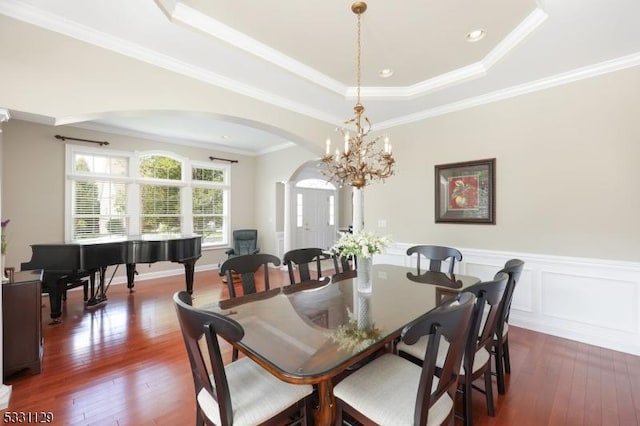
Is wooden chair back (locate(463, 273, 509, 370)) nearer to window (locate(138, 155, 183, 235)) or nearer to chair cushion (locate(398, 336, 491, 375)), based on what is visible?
chair cushion (locate(398, 336, 491, 375))

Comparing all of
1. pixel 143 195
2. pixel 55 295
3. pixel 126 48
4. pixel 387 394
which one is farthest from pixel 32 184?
pixel 387 394

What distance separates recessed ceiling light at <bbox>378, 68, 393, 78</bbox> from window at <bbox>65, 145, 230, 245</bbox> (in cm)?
469

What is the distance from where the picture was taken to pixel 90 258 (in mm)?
3439

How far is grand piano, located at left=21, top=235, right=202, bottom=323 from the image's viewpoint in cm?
331

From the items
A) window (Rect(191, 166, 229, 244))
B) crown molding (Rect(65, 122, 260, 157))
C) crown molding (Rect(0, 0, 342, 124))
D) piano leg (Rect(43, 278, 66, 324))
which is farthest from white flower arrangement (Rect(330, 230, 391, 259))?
window (Rect(191, 166, 229, 244))

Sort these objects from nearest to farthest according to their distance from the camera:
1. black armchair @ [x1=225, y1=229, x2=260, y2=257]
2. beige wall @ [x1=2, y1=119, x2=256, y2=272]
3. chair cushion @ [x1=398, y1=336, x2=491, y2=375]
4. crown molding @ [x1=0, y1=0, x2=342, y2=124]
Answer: chair cushion @ [x1=398, y1=336, x2=491, y2=375], crown molding @ [x1=0, y1=0, x2=342, y2=124], beige wall @ [x1=2, y1=119, x2=256, y2=272], black armchair @ [x1=225, y1=229, x2=260, y2=257]

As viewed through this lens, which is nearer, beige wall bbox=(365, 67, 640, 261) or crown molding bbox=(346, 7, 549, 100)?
crown molding bbox=(346, 7, 549, 100)

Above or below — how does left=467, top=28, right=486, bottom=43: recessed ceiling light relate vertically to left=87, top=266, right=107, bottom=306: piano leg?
above

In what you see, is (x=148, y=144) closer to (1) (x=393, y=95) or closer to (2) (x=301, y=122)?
(2) (x=301, y=122)

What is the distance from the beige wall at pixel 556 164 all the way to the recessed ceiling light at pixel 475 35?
118 centimetres

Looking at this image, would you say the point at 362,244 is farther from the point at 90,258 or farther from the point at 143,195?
the point at 143,195

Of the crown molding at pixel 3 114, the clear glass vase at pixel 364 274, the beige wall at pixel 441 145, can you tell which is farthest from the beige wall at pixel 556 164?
the crown molding at pixel 3 114

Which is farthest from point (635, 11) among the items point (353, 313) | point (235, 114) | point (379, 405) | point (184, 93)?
point (184, 93)

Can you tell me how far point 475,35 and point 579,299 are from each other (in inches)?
112
